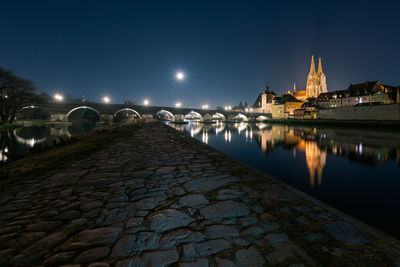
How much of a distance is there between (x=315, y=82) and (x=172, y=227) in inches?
4635

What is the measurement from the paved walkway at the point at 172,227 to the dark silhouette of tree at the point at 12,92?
45788 mm

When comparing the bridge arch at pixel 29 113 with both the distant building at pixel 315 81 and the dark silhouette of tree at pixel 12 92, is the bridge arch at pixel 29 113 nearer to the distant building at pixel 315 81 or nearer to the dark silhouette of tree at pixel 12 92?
the dark silhouette of tree at pixel 12 92

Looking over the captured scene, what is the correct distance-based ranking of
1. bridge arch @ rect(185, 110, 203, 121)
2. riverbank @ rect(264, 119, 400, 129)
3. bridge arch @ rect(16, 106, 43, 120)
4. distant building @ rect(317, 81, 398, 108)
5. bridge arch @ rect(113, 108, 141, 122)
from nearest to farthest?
1. riverbank @ rect(264, 119, 400, 129)
2. distant building @ rect(317, 81, 398, 108)
3. bridge arch @ rect(16, 106, 43, 120)
4. bridge arch @ rect(113, 108, 141, 122)
5. bridge arch @ rect(185, 110, 203, 121)

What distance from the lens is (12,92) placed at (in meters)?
34.4

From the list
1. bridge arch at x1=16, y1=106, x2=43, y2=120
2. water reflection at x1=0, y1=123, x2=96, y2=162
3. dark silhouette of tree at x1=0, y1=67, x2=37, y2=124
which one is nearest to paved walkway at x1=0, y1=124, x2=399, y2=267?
water reflection at x1=0, y1=123, x2=96, y2=162

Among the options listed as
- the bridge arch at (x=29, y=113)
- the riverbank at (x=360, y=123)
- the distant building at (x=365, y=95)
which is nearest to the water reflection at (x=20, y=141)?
the bridge arch at (x=29, y=113)

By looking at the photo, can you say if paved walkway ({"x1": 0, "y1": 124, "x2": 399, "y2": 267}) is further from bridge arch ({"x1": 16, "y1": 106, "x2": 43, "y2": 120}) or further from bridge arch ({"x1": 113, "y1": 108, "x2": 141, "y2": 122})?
bridge arch ({"x1": 16, "y1": 106, "x2": 43, "y2": 120})

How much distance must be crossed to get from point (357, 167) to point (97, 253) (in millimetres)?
13086

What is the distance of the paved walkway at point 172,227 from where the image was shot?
1.78 m

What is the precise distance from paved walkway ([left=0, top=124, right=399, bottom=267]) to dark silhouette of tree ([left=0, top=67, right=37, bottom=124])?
150 ft

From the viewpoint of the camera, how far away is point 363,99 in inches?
2335

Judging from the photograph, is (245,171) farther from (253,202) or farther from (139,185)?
(139,185)

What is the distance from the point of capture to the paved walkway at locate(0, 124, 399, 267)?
1.78 metres

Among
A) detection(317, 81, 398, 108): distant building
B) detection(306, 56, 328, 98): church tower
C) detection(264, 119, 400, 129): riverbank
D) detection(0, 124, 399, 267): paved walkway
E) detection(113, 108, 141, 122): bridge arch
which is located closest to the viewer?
detection(0, 124, 399, 267): paved walkway
